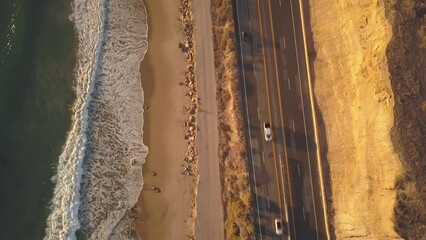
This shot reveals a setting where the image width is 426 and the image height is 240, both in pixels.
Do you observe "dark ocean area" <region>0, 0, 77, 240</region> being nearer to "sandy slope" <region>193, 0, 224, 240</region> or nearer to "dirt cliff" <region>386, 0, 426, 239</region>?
"sandy slope" <region>193, 0, 224, 240</region>

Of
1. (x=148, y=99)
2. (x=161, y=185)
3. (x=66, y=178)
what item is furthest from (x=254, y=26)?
(x=66, y=178)

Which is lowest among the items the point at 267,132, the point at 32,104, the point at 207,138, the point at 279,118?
the point at 267,132

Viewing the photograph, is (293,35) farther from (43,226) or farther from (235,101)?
(43,226)

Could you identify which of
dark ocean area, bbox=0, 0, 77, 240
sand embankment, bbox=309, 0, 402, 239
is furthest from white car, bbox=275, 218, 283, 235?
dark ocean area, bbox=0, 0, 77, 240

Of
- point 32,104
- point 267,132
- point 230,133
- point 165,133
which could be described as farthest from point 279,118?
point 32,104

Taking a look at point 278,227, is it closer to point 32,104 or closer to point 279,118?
point 279,118

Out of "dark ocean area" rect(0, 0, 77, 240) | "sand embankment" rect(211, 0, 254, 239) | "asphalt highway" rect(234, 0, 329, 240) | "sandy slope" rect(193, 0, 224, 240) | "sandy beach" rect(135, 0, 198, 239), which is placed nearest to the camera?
"sand embankment" rect(211, 0, 254, 239)
